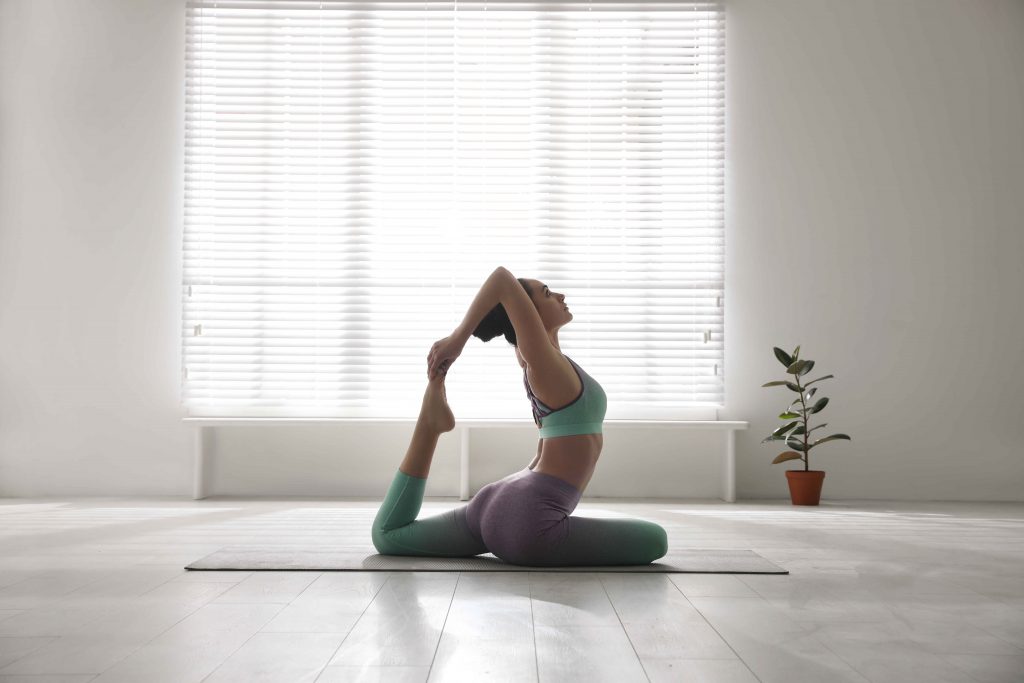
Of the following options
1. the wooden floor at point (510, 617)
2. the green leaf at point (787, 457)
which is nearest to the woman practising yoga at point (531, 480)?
the wooden floor at point (510, 617)

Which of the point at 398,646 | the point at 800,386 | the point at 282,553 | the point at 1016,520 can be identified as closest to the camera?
the point at 398,646

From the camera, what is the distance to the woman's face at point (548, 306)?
297cm

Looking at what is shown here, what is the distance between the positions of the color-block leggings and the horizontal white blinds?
7.66ft

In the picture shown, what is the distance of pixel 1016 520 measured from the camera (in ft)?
14.4

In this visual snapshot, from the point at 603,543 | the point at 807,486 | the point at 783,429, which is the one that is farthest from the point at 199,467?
the point at 807,486

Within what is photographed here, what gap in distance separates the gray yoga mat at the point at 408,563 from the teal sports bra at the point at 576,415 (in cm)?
42

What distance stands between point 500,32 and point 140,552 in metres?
3.65

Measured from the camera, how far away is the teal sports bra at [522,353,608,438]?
112 inches

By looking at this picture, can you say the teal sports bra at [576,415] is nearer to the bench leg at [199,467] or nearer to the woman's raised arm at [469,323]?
the woman's raised arm at [469,323]

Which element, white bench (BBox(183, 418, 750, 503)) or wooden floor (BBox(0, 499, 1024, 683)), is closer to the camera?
wooden floor (BBox(0, 499, 1024, 683))

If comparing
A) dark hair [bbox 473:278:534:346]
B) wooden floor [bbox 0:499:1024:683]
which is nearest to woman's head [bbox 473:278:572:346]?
dark hair [bbox 473:278:534:346]

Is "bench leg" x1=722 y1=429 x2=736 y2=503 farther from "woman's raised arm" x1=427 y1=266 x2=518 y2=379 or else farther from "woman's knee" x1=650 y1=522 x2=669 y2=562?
"woman's raised arm" x1=427 y1=266 x2=518 y2=379

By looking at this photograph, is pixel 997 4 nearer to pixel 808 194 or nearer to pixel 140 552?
pixel 808 194

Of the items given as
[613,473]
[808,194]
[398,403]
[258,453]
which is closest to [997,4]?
[808,194]
